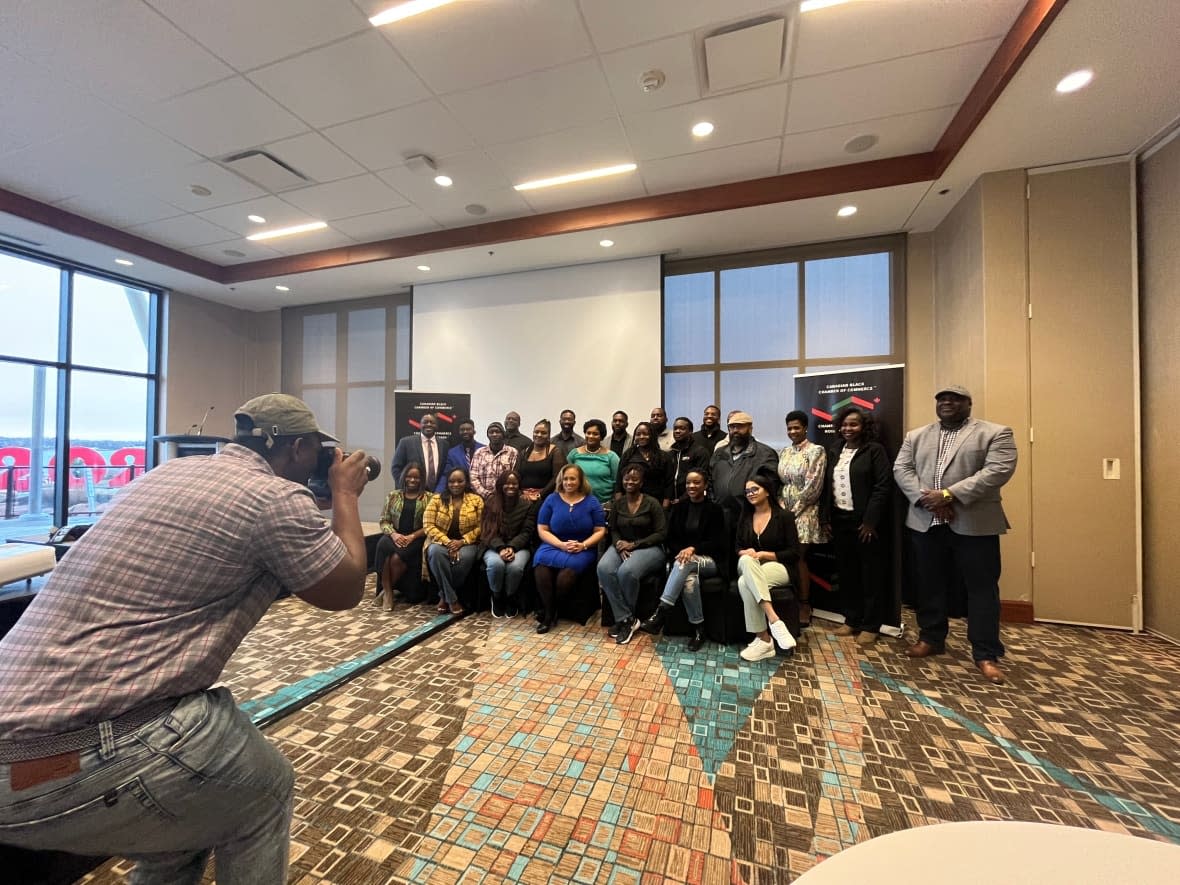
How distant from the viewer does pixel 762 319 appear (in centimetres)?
497

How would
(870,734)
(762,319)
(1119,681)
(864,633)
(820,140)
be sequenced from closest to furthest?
1. (870,734)
2. (1119,681)
3. (864,633)
4. (820,140)
5. (762,319)

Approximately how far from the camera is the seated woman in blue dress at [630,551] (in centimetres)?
316

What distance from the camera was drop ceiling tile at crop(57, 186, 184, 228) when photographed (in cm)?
411

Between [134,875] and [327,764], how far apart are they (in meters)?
0.98

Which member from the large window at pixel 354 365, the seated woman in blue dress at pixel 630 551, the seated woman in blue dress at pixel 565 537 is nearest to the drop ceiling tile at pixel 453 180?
the large window at pixel 354 365

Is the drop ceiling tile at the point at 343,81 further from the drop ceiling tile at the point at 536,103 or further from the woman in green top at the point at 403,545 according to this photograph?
the woman in green top at the point at 403,545

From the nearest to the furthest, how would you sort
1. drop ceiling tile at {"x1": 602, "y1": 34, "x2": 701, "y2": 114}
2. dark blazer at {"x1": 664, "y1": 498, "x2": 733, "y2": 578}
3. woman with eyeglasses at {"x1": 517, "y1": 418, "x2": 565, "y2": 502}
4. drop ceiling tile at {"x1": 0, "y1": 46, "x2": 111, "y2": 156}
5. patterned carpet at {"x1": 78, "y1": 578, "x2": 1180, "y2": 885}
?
patterned carpet at {"x1": 78, "y1": 578, "x2": 1180, "y2": 885} → drop ceiling tile at {"x1": 602, "y1": 34, "x2": 701, "y2": 114} → drop ceiling tile at {"x1": 0, "y1": 46, "x2": 111, "y2": 156} → dark blazer at {"x1": 664, "y1": 498, "x2": 733, "y2": 578} → woman with eyeglasses at {"x1": 517, "y1": 418, "x2": 565, "y2": 502}

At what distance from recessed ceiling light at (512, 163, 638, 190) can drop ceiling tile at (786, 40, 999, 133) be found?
1.24 m

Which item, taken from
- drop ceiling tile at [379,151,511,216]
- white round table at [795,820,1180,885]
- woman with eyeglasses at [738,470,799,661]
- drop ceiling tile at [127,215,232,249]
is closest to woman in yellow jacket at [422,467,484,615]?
woman with eyeglasses at [738,470,799,661]

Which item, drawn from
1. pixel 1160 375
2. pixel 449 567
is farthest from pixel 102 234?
pixel 1160 375

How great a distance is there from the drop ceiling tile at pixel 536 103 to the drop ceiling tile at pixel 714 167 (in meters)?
0.79

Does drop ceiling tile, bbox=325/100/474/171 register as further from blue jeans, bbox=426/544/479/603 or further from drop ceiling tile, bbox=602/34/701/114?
blue jeans, bbox=426/544/479/603

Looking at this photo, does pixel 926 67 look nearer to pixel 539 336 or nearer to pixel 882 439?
pixel 882 439

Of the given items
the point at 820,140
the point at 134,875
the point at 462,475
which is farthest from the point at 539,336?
the point at 134,875
